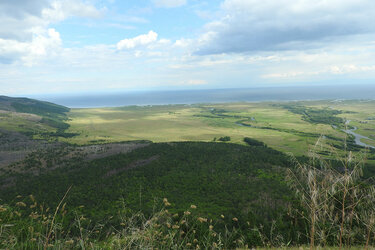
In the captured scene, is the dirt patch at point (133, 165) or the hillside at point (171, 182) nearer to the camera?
the hillside at point (171, 182)

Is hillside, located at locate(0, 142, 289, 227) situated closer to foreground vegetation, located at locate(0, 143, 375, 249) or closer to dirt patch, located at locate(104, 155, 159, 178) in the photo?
dirt patch, located at locate(104, 155, 159, 178)


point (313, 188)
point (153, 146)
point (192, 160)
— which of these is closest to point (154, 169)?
point (192, 160)

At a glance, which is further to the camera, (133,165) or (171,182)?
(133,165)

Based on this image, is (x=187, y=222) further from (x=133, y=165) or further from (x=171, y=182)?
(x=133, y=165)

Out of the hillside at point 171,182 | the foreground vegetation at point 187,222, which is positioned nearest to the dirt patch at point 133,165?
the hillside at point 171,182

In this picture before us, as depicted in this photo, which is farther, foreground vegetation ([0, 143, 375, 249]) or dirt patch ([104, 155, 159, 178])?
dirt patch ([104, 155, 159, 178])

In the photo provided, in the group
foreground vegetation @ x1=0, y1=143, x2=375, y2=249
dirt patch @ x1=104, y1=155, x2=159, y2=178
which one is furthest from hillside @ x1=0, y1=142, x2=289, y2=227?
foreground vegetation @ x1=0, y1=143, x2=375, y2=249

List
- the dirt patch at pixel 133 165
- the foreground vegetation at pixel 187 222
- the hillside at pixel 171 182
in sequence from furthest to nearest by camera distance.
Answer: the dirt patch at pixel 133 165 → the hillside at pixel 171 182 → the foreground vegetation at pixel 187 222

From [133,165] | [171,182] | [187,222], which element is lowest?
[171,182]

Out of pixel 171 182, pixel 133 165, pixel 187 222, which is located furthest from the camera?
pixel 133 165

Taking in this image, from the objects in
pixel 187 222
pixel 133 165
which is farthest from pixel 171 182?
pixel 187 222

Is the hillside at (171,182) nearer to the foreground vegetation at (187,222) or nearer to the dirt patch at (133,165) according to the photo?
the dirt patch at (133,165)

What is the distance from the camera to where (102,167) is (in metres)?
72.5

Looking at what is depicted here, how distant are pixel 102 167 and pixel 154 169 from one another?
1807 cm
